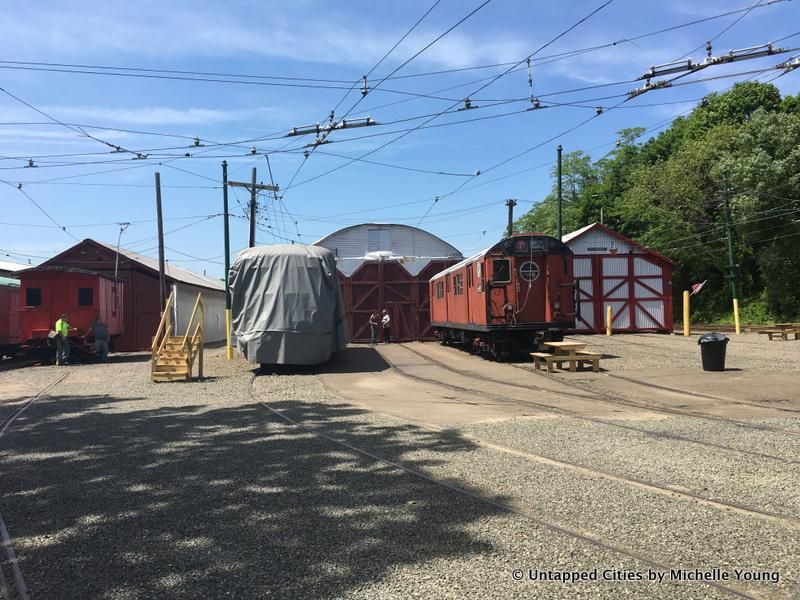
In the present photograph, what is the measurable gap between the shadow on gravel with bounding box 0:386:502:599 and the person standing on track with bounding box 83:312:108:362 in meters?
14.8

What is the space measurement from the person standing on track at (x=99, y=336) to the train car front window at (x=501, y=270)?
564 inches

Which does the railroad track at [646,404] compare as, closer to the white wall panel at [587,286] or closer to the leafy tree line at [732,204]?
the white wall panel at [587,286]

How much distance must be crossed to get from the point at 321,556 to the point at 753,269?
47.9m

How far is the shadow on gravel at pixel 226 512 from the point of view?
3854 millimetres

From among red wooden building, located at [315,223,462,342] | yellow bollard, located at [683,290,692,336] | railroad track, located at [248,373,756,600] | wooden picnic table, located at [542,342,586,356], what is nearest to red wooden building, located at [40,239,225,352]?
red wooden building, located at [315,223,462,342]

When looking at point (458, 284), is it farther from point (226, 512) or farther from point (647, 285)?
point (226, 512)

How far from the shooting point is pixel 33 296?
22.2m

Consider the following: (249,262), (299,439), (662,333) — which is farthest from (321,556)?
(662,333)

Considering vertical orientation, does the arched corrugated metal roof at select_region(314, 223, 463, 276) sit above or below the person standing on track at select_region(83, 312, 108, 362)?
above

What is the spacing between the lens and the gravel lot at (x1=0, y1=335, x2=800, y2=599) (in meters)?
3.81

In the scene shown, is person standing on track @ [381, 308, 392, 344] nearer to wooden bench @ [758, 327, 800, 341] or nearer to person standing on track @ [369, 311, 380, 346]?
person standing on track @ [369, 311, 380, 346]

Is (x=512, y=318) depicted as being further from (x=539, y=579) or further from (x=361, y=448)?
(x=539, y=579)

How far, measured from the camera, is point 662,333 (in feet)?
102

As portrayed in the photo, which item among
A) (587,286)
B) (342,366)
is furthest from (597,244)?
(342,366)
